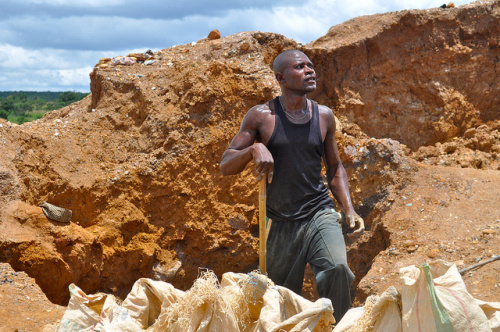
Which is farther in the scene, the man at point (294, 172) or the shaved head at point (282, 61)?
→ the shaved head at point (282, 61)

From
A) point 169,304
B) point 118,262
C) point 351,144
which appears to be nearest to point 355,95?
point 351,144

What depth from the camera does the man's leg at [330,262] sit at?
3373 millimetres

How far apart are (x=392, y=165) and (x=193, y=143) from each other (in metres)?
2.19

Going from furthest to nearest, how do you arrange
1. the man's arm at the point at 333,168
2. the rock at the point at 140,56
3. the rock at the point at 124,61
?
1. the rock at the point at 140,56
2. the rock at the point at 124,61
3. the man's arm at the point at 333,168

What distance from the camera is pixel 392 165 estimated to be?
654cm

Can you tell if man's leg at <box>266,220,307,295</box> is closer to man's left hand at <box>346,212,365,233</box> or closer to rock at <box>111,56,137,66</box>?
man's left hand at <box>346,212,365,233</box>

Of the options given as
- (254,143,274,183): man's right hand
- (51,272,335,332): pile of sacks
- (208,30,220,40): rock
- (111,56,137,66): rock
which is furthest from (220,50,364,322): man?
(208,30,220,40): rock

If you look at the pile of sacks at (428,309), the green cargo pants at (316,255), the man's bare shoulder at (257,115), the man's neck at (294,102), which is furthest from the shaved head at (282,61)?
the pile of sacks at (428,309)

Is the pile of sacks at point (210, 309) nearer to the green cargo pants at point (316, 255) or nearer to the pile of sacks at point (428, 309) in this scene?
the pile of sacks at point (428, 309)

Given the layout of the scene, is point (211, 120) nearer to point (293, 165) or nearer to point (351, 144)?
point (351, 144)

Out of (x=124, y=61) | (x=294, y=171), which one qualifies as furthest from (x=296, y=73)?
(x=124, y=61)

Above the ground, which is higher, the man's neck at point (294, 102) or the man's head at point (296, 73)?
the man's head at point (296, 73)

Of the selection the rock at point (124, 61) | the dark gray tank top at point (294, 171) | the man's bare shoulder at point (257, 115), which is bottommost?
the dark gray tank top at point (294, 171)

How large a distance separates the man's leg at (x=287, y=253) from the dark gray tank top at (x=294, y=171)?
7 centimetres
